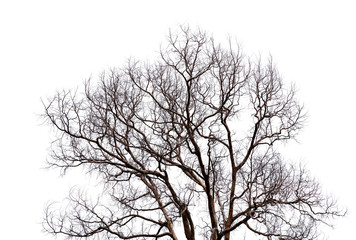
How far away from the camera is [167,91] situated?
547 inches

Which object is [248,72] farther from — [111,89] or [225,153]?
[111,89]

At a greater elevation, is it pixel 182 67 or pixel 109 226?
pixel 182 67

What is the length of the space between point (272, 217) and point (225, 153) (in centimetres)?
221

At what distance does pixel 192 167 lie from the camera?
14266 millimetres

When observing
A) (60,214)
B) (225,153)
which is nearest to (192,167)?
(225,153)

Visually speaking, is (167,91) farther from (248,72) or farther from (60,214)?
(60,214)

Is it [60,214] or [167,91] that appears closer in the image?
[60,214]

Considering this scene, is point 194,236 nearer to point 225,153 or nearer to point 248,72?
point 225,153

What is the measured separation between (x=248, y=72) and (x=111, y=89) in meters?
3.53

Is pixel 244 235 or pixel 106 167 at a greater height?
pixel 106 167

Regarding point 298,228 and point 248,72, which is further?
point 248,72

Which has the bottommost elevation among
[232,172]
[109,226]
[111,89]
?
[109,226]

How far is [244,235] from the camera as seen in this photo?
527 inches

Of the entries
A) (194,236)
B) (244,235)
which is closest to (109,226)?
(194,236)
